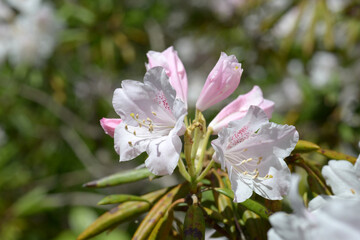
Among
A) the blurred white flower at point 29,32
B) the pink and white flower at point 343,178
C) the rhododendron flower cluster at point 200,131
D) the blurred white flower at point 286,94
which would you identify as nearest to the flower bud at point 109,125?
the rhododendron flower cluster at point 200,131

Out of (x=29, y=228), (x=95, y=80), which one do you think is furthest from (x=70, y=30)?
(x=29, y=228)

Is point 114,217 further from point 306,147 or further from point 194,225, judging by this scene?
point 306,147

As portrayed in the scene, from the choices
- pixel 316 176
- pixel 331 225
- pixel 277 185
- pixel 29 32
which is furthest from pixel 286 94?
pixel 331 225

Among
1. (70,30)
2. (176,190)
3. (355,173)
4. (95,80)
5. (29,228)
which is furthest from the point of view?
(95,80)

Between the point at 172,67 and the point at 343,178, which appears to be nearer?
the point at 343,178

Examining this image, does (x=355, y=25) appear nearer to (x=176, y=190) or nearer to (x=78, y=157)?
(x=176, y=190)

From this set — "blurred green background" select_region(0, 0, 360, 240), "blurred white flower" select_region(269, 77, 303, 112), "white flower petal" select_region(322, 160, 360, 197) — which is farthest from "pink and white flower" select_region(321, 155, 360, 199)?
"blurred white flower" select_region(269, 77, 303, 112)

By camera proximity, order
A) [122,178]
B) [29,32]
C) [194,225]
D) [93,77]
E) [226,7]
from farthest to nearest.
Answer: [93,77] → [226,7] → [29,32] → [122,178] → [194,225]
